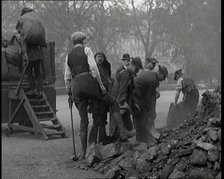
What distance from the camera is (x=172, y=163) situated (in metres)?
4.84

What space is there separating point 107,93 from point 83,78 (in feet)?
1.52

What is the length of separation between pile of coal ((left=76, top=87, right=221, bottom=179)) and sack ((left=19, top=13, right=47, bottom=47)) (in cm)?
359

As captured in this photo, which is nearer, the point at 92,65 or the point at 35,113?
the point at 92,65

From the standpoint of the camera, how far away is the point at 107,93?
6.42m

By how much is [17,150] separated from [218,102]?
12.2 ft

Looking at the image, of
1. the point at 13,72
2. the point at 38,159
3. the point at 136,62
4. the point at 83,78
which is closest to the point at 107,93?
the point at 83,78

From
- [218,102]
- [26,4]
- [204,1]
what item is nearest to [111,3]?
[26,4]

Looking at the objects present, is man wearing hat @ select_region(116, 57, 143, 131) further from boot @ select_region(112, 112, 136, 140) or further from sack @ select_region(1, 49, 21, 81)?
sack @ select_region(1, 49, 21, 81)

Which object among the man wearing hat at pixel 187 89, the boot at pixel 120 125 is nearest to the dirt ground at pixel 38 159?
the boot at pixel 120 125

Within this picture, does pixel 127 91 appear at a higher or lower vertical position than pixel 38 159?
higher

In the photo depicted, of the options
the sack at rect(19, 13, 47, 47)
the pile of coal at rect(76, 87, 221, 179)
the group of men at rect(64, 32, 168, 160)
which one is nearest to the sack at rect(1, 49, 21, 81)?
the sack at rect(19, 13, 47, 47)

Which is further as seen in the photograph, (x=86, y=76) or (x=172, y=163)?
(x=86, y=76)

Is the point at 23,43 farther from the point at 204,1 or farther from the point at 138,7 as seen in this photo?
the point at 138,7

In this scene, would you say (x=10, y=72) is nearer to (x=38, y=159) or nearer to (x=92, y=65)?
(x=38, y=159)
